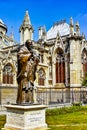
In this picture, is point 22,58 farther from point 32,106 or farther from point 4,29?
point 4,29

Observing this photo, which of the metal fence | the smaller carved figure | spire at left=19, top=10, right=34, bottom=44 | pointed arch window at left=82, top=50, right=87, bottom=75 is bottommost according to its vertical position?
the metal fence

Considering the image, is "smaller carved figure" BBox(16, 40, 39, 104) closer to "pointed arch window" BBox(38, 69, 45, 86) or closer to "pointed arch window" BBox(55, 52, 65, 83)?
"pointed arch window" BBox(38, 69, 45, 86)

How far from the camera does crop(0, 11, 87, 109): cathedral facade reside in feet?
123

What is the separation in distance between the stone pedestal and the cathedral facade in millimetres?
24308

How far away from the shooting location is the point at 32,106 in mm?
10953

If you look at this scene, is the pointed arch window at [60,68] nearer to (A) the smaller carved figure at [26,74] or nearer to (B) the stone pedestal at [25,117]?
(A) the smaller carved figure at [26,74]

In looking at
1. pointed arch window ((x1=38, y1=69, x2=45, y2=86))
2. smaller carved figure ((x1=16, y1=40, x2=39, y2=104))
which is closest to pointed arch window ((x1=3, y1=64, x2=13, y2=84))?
pointed arch window ((x1=38, y1=69, x2=45, y2=86))

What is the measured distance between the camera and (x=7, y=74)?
3634cm

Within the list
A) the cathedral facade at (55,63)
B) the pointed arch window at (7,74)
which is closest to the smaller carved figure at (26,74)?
the cathedral facade at (55,63)

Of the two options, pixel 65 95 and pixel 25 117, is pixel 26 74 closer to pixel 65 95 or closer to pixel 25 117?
pixel 25 117

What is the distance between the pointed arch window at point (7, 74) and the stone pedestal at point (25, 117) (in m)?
24.9

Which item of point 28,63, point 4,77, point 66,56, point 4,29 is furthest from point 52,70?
point 28,63

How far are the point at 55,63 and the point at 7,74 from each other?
1412 cm

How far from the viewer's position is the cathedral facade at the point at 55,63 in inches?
1471
